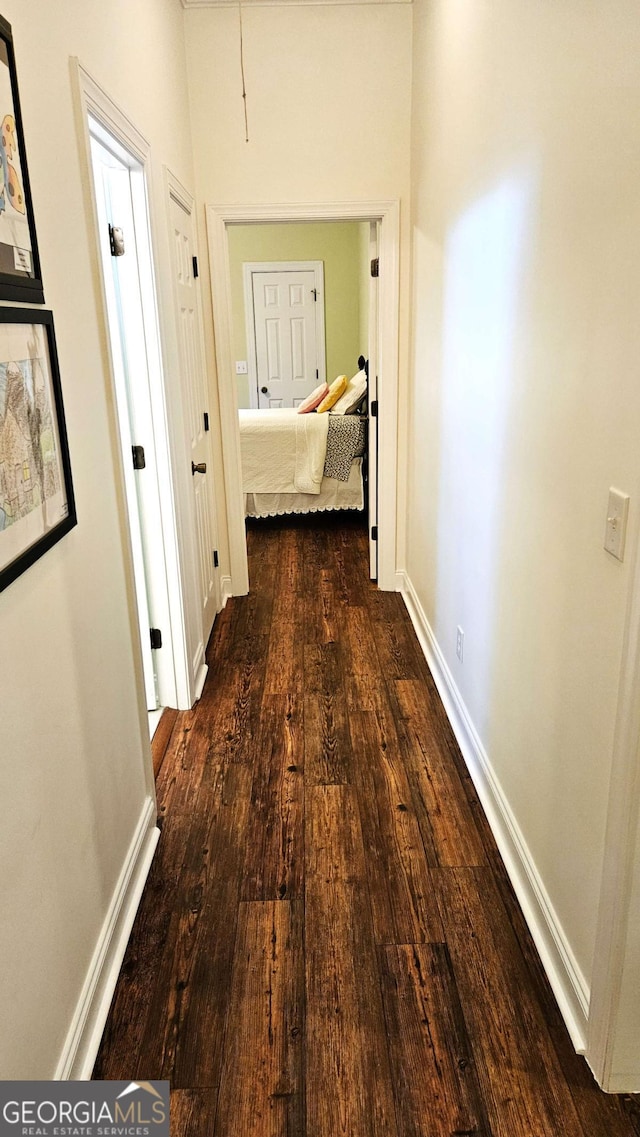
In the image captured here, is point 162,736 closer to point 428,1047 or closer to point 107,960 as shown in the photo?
point 107,960

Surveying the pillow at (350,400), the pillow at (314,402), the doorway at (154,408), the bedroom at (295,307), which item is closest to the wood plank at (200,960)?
the doorway at (154,408)

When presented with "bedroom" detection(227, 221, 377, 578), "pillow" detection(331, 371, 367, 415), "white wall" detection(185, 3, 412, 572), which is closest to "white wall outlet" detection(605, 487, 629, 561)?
"white wall" detection(185, 3, 412, 572)

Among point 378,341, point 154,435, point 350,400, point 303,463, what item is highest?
point 378,341

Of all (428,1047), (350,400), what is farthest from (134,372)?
(350,400)

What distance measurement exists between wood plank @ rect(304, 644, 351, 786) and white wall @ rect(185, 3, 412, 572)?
74.9 inches

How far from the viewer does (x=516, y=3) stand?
76.4 inches

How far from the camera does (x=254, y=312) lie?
795 centimetres

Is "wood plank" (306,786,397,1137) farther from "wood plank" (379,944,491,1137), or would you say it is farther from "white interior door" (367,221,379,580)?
"white interior door" (367,221,379,580)

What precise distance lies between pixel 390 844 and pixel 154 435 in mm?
1577

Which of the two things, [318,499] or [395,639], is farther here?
[318,499]

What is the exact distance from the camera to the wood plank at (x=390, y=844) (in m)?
1.96

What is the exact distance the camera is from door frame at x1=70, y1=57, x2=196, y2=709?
71.9 inches

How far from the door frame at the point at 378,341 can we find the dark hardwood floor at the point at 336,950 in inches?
50.8

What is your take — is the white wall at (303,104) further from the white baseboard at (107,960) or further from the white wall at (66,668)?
the white baseboard at (107,960)
